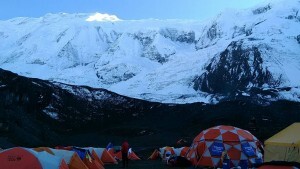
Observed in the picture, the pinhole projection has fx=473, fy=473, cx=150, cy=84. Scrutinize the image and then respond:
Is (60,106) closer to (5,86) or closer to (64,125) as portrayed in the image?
(64,125)

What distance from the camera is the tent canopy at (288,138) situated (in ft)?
77.6

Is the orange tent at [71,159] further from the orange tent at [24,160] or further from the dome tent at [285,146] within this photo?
the dome tent at [285,146]

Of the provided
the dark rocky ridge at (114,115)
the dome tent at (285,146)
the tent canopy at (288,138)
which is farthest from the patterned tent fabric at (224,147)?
the dark rocky ridge at (114,115)

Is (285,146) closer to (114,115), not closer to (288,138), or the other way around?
(288,138)

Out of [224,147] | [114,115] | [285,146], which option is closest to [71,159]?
[285,146]

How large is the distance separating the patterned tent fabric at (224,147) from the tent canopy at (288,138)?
4.99 meters

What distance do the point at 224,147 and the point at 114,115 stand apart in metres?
129

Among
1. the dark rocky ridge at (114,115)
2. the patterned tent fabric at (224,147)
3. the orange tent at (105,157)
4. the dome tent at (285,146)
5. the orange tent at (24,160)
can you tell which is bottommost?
the dark rocky ridge at (114,115)

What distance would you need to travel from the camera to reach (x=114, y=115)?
15862 centimetres

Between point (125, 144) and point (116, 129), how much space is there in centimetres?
10373

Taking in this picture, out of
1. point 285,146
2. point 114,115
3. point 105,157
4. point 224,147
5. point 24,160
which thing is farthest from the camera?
point 114,115

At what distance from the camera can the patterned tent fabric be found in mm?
30375

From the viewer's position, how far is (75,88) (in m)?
181

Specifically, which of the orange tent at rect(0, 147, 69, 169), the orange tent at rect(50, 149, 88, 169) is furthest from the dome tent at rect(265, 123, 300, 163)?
the orange tent at rect(0, 147, 69, 169)
